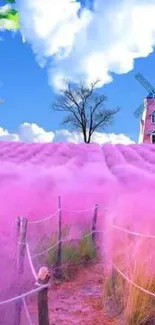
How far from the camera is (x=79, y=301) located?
6055mm

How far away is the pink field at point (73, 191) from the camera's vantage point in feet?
19.7

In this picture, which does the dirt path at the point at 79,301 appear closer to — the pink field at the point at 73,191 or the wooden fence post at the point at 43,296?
the pink field at the point at 73,191

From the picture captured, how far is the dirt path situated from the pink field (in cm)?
37

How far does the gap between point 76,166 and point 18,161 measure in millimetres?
1075

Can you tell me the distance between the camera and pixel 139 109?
2991cm

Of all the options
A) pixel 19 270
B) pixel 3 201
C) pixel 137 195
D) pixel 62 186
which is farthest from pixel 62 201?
pixel 19 270

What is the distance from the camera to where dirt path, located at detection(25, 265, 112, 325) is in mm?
5418

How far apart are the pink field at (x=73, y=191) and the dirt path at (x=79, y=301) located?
1.21 feet

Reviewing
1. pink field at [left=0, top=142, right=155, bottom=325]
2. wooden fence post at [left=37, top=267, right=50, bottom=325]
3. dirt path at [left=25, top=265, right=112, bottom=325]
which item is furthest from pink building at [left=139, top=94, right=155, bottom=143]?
wooden fence post at [left=37, top=267, right=50, bottom=325]

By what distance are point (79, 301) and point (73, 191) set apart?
248 cm

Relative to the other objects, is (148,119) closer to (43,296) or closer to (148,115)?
(148,115)

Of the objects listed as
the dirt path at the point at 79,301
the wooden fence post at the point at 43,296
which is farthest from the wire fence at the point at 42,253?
the dirt path at the point at 79,301

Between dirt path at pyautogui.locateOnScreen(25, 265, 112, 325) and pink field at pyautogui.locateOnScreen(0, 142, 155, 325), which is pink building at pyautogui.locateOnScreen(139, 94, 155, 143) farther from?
dirt path at pyautogui.locateOnScreen(25, 265, 112, 325)

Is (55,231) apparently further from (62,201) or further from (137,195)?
(137,195)
